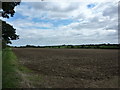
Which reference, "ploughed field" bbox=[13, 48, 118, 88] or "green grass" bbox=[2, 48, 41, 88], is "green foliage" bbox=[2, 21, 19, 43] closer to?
"ploughed field" bbox=[13, 48, 118, 88]

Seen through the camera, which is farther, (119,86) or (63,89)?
(119,86)

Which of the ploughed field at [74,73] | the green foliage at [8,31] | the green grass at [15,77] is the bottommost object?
the ploughed field at [74,73]

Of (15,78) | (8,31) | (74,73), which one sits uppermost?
(8,31)

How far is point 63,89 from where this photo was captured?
585 centimetres

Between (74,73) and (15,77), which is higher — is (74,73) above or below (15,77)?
below

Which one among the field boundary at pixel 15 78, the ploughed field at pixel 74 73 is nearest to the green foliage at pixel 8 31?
the ploughed field at pixel 74 73

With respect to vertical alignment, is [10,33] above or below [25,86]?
above

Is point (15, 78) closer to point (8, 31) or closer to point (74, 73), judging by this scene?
point (74, 73)

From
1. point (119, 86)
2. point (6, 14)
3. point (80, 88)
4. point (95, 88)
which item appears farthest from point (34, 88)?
point (6, 14)

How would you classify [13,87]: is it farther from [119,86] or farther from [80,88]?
[119,86]

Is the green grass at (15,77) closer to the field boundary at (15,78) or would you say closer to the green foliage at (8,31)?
the field boundary at (15,78)

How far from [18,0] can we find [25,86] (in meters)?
7.16

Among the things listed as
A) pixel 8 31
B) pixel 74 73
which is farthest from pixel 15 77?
pixel 8 31

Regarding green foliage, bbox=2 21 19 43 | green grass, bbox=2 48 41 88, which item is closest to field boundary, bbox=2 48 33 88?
green grass, bbox=2 48 41 88
